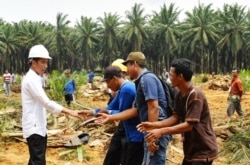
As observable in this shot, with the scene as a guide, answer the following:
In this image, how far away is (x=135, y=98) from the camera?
379cm

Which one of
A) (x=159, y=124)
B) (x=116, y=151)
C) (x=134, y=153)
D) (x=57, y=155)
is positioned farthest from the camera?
(x=57, y=155)

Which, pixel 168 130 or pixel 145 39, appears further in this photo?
pixel 145 39

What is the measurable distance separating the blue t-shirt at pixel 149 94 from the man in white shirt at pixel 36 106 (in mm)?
843

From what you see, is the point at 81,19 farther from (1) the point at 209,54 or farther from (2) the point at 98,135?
(2) the point at 98,135

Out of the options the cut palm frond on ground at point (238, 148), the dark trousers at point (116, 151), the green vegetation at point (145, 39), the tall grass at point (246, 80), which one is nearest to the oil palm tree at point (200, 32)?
the green vegetation at point (145, 39)

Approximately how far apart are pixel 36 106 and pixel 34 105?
0.07 feet

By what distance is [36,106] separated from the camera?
408cm

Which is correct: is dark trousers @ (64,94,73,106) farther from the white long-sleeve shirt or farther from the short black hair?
the short black hair

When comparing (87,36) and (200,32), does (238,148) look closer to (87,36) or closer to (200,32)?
(200,32)

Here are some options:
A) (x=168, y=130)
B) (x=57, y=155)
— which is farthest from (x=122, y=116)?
(x=57, y=155)

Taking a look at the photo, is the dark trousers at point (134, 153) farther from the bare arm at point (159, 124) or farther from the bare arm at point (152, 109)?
the bare arm at point (159, 124)

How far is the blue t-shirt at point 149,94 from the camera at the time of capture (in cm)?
345

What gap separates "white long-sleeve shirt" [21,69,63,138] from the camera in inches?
158

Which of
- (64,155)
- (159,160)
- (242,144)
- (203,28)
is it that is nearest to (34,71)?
(159,160)
